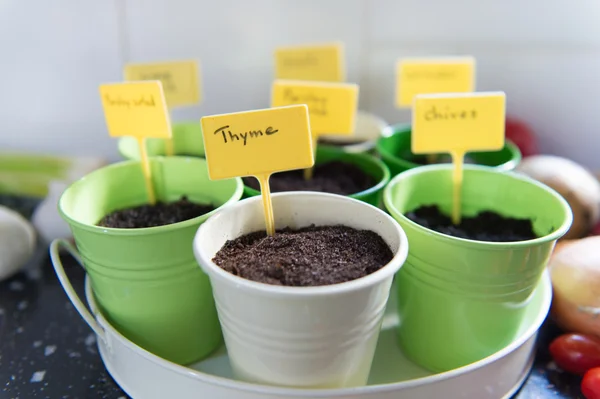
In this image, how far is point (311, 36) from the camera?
3.28ft

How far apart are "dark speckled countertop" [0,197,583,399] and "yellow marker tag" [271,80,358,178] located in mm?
366

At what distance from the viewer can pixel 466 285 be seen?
0.53 meters

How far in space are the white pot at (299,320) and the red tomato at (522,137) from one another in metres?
0.48

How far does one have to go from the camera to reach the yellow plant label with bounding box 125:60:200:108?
0.78 m

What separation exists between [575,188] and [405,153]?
270 millimetres

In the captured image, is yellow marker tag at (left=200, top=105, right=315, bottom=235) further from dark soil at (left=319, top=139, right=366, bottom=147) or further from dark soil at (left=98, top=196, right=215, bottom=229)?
dark soil at (left=319, top=139, right=366, bottom=147)

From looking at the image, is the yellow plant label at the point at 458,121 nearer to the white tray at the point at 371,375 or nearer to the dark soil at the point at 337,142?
the white tray at the point at 371,375

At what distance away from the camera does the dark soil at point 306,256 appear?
0.47 meters

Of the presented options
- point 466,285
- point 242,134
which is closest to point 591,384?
point 466,285

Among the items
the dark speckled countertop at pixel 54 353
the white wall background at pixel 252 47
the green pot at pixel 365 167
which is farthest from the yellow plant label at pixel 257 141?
the white wall background at pixel 252 47

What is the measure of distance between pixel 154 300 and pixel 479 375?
33cm

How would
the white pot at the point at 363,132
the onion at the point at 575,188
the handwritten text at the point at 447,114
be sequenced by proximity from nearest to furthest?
the handwritten text at the point at 447,114, the onion at the point at 575,188, the white pot at the point at 363,132

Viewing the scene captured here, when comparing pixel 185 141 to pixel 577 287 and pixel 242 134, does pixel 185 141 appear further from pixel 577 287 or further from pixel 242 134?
pixel 577 287

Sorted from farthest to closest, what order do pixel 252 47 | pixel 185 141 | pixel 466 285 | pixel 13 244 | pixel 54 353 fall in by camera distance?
pixel 252 47, pixel 185 141, pixel 13 244, pixel 54 353, pixel 466 285
